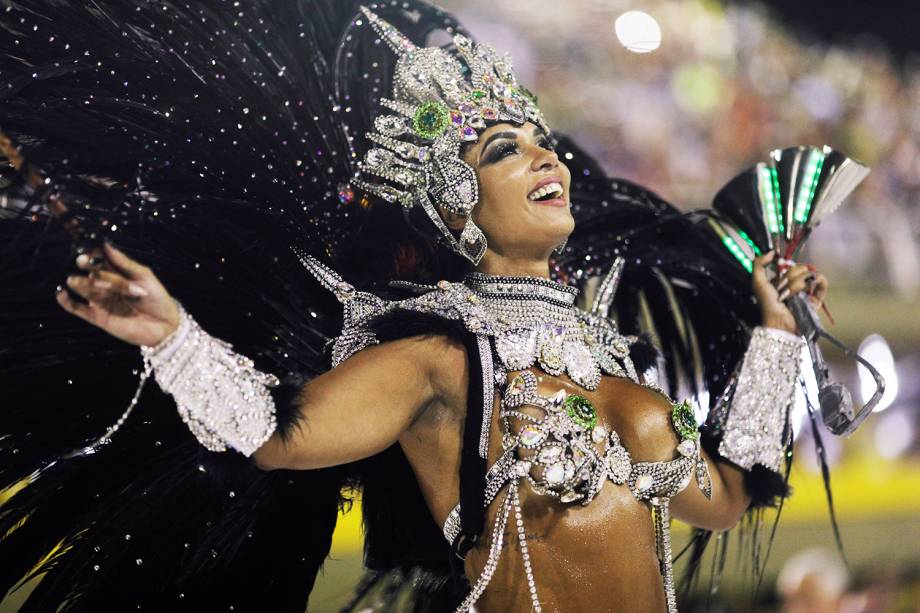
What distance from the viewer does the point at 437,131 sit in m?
1.64

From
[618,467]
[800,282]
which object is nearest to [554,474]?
[618,467]

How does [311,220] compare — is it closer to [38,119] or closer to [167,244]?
[167,244]

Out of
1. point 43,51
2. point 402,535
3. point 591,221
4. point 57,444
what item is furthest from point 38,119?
point 591,221

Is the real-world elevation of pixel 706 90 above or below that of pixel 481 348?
above

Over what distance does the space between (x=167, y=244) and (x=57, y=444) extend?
31cm

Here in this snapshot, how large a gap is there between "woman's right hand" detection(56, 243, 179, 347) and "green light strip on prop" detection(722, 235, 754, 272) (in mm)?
1159

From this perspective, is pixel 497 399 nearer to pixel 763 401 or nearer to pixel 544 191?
pixel 544 191

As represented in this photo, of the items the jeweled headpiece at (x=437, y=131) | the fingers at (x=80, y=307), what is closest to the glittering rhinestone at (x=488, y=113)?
the jeweled headpiece at (x=437, y=131)

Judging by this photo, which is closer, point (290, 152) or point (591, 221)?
point (290, 152)

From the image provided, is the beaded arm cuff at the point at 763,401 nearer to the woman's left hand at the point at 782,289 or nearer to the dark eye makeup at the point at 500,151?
the woman's left hand at the point at 782,289

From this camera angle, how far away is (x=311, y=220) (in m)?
1.68

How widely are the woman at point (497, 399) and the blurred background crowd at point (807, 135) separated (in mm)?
1804

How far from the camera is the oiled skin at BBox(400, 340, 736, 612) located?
57.6 inches

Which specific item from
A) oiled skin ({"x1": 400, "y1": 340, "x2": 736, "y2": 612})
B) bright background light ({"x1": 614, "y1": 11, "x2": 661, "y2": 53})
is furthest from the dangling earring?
bright background light ({"x1": 614, "y1": 11, "x2": 661, "y2": 53})
